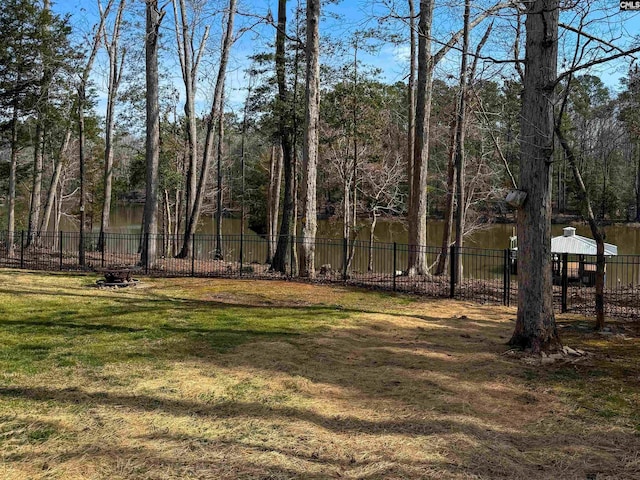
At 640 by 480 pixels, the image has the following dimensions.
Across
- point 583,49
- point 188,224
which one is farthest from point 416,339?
point 188,224

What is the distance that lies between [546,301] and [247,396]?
376 cm

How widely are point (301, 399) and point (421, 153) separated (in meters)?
11.1

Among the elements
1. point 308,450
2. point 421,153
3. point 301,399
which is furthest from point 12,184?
point 308,450

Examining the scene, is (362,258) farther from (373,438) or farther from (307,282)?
(373,438)

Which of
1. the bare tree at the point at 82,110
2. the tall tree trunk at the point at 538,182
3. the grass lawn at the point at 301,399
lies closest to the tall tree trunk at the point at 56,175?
the bare tree at the point at 82,110

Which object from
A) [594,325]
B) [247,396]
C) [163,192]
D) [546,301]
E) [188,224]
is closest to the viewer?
[247,396]

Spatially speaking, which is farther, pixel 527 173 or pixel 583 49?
pixel 583 49

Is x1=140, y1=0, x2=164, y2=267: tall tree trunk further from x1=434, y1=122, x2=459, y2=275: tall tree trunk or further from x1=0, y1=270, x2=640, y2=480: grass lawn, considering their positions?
x1=434, y1=122, x2=459, y2=275: tall tree trunk

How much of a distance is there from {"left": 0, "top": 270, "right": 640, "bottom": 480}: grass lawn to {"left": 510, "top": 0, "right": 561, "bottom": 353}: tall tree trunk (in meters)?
0.52

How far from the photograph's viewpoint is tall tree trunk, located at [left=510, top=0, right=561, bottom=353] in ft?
20.3

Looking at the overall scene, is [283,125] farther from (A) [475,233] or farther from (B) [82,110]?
(A) [475,233]

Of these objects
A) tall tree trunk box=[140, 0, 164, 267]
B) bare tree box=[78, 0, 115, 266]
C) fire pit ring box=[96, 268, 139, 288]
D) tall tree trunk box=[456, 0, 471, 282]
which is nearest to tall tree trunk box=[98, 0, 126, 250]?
bare tree box=[78, 0, 115, 266]

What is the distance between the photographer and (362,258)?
3328 centimetres

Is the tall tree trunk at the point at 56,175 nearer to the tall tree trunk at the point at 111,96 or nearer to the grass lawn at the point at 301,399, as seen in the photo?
the tall tree trunk at the point at 111,96
